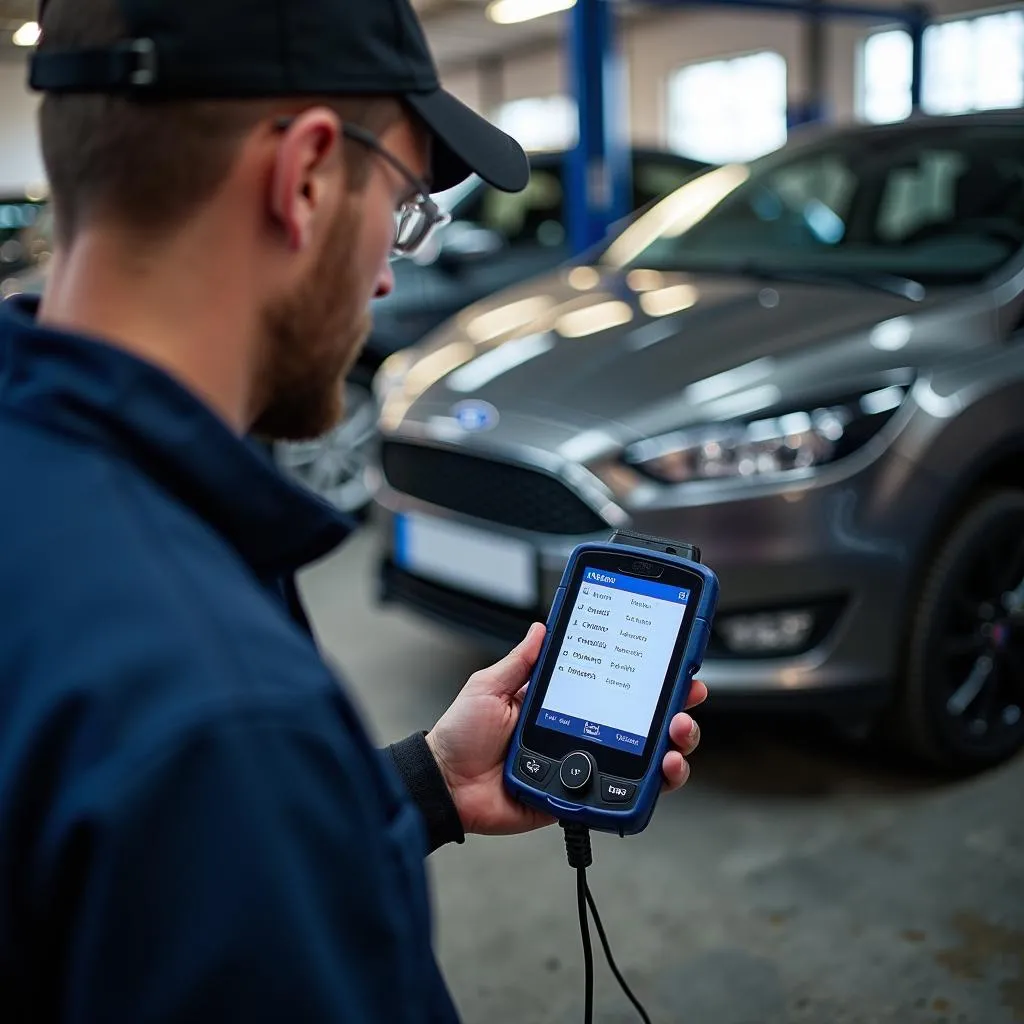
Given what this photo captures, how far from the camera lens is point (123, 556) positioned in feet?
2.00

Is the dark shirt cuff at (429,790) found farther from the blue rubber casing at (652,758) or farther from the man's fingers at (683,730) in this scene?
the man's fingers at (683,730)

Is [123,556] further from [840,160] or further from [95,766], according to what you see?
[840,160]

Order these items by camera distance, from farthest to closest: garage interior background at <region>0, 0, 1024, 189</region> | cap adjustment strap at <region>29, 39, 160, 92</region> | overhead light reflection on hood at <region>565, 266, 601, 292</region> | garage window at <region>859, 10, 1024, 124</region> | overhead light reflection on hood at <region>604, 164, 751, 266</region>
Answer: garage interior background at <region>0, 0, 1024, 189</region>, garage window at <region>859, 10, 1024, 124</region>, overhead light reflection on hood at <region>604, 164, 751, 266</region>, overhead light reflection on hood at <region>565, 266, 601, 292</region>, cap adjustment strap at <region>29, 39, 160, 92</region>

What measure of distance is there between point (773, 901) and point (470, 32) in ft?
Result: 57.3

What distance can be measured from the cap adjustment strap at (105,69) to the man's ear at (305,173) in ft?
0.27

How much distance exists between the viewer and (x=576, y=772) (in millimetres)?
1336

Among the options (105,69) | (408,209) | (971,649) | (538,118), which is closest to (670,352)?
(971,649)

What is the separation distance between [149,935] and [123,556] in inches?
6.9

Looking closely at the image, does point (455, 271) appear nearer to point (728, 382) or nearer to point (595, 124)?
point (595, 124)

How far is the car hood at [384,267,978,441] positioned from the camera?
103 inches

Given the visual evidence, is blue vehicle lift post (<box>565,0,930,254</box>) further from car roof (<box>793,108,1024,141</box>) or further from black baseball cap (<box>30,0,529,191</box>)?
black baseball cap (<box>30,0,529,191</box>)

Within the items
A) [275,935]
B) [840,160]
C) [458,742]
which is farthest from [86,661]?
[840,160]

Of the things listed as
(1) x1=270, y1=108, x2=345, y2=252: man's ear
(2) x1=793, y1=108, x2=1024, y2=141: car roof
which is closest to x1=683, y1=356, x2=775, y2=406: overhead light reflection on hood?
(2) x1=793, y1=108, x2=1024, y2=141: car roof

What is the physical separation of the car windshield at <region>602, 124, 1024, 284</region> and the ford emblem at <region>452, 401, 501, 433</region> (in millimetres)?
900
